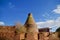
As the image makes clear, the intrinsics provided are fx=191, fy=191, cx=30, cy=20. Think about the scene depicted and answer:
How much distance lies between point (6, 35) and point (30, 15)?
22608 millimetres

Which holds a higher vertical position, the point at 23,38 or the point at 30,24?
the point at 30,24

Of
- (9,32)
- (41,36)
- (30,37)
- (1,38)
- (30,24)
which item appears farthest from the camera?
(30,24)

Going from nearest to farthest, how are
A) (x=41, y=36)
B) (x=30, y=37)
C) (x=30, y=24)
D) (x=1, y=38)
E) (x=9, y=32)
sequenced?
(x=1, y=38) → (x=9, y=32) → (x=30, y=37) → (x=41, y=36) → (x=30, y=24)

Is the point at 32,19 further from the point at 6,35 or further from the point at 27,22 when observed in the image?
the point at 6,35

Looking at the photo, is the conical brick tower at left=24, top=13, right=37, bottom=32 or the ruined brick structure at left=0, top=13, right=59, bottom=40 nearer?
the ruined brick structure at left=0, top=13, right=59, bottom=40

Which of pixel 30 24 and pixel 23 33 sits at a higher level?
pixel 30 24

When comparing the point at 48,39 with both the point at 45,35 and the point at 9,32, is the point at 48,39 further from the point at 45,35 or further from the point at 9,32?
the point at 9,32

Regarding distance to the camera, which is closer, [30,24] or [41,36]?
[41,36]

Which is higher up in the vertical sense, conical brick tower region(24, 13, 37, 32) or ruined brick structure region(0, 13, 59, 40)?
conical brick tower region(24, 13, 37, 32)

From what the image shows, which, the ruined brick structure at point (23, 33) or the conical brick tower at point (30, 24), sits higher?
the conical brick tower at point (30, 24)

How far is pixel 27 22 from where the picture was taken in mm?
46031

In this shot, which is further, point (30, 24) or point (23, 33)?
point (30, 24)

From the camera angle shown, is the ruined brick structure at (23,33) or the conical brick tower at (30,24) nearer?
the ruined brick structure at (23,33)

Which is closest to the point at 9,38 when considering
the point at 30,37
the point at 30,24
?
the point at 30,37
